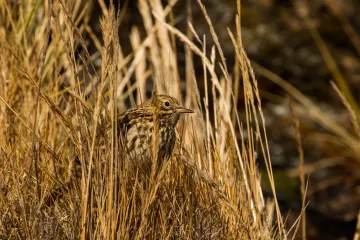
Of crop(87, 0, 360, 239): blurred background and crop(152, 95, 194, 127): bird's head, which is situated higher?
crop(87, 0, 360, 239): blurred background

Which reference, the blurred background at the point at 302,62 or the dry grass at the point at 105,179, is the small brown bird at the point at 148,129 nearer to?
the dry grass at the point at 105,179

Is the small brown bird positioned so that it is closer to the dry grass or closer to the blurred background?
the dry grass

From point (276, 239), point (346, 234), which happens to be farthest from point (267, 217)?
point (346, 234)

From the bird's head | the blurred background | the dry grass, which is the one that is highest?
the blurred background

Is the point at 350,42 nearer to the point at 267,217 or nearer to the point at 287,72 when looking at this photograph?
the point at 287,72

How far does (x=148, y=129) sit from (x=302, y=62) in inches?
195

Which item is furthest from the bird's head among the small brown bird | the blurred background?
the blurred background

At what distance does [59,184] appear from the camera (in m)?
3.43

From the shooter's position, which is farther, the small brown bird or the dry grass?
the small brown bird

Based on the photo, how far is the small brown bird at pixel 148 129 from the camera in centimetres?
364

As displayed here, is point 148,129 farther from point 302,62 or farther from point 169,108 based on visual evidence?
point 302,62

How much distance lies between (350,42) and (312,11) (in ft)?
1.57

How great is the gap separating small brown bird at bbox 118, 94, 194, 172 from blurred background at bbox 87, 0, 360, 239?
4021 millimetres

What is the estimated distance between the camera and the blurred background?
321 inches
